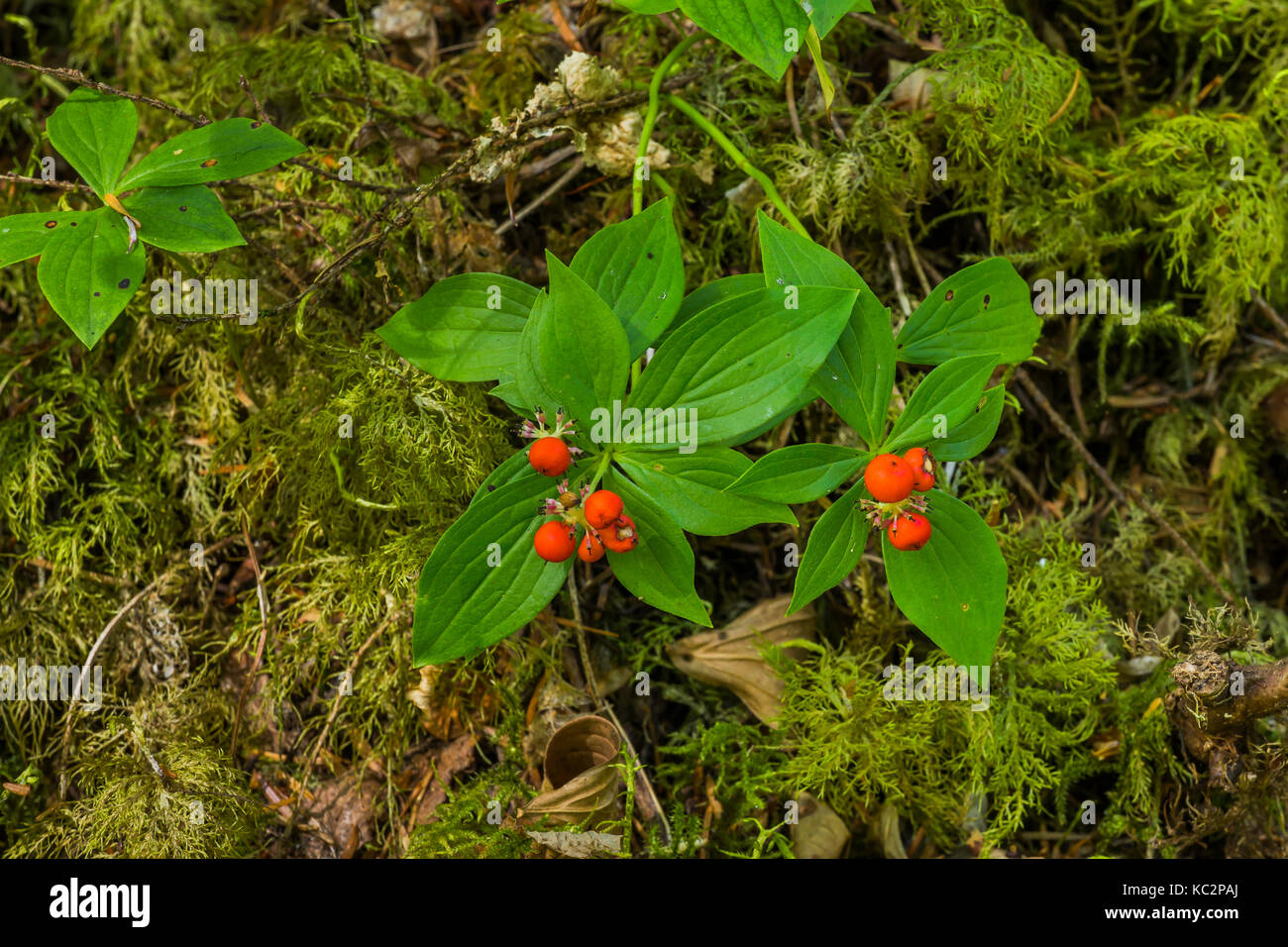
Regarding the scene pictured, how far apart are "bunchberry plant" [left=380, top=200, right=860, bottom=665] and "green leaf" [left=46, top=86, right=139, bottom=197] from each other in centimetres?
101

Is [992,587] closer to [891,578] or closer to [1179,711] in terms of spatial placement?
[891,578]

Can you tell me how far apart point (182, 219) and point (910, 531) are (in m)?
1.66

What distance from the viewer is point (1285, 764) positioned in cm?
204

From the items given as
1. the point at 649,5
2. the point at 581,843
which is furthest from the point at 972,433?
the point at 581,843

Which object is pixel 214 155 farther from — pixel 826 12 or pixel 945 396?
pixel 945 396

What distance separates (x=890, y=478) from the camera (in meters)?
1.64

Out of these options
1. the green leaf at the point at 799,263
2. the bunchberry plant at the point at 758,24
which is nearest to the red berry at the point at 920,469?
the green leaf at the point at 799,263

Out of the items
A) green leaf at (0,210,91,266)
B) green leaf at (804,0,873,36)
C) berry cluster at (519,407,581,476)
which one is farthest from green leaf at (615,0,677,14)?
green leaf at (0,210,91,266)

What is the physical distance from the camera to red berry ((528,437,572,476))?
66.1 inches

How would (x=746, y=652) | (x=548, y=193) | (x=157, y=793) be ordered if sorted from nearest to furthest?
(x=157, y=793)
(x=746, y=652)
(x=548, y=193)

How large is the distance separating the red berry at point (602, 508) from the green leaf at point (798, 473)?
222mm

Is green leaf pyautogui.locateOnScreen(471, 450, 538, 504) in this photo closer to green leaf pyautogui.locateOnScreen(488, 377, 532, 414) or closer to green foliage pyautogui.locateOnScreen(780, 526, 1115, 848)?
green leaf pyautogui.locateOnScreen(488, 377, 532, 414)

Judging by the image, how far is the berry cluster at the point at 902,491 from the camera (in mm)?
1645

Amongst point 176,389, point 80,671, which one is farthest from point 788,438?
point 80,671
